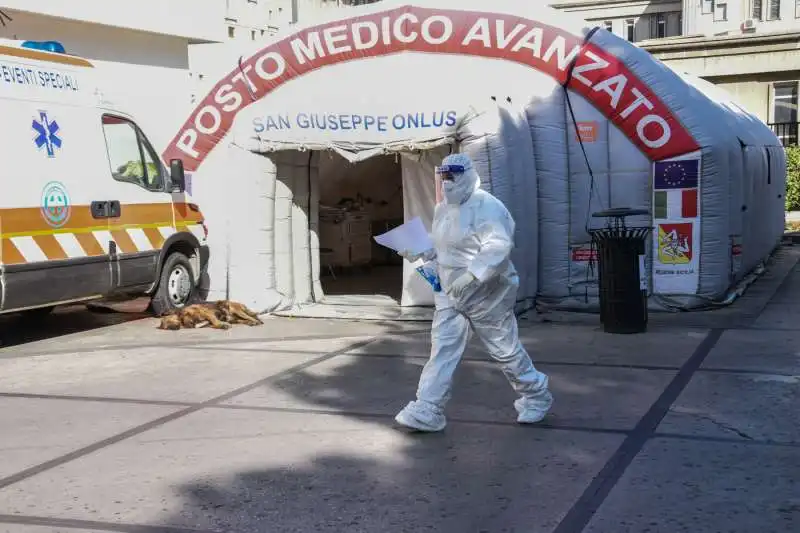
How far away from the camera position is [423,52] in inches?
451

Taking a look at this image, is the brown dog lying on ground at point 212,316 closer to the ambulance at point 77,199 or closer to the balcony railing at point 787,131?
the ambulance at point 77,199

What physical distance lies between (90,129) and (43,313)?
9.47 feet

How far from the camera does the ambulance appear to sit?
934 centimetres

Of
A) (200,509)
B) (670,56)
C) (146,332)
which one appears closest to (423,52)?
(146,332)

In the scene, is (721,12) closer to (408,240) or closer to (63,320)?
(63,320)

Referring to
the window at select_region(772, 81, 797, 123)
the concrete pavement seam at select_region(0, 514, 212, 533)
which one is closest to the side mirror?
the concrete pavement seam at select_region(0, 514, 212, 533)

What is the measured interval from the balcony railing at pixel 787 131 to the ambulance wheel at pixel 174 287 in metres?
25.9

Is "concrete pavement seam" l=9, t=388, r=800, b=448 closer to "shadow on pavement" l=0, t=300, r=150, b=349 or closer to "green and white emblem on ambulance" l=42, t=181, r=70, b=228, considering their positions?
"green and white emblem on ambulance" l=42, t=181, r=70, b=228

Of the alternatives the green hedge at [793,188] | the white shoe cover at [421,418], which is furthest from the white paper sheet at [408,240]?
the green hedge at [793,188]

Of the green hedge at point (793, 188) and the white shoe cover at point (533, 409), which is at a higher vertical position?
the green hedge at point (793, 188)

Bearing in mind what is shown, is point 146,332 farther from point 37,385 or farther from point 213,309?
point 37,385

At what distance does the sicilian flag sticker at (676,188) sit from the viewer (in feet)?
36.2

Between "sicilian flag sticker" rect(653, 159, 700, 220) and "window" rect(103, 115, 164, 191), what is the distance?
5.89 metres

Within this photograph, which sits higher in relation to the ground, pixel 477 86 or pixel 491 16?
pixel 491 16
